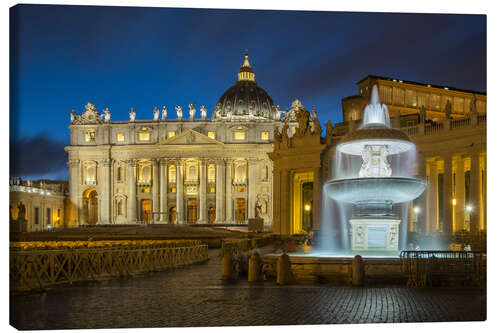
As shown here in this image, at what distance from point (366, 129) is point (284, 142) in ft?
57.7

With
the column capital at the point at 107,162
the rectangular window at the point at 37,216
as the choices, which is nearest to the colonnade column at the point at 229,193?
the column capital at the point at 107,162

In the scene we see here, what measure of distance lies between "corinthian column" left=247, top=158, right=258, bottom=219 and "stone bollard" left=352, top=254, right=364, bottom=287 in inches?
3000

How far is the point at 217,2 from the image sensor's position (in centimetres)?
1254

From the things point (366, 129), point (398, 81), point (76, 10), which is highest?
point (398, 81)

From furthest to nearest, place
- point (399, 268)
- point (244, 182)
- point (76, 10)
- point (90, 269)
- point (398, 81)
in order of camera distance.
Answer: point (244, 182), point (398, 81), point (90, 269), point (399, 268), point (76, 10)

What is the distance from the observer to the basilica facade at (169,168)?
93000mm

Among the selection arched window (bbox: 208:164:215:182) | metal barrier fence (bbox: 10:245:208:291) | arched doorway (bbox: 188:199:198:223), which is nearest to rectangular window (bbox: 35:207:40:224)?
arched doorway (bbox: 188:199:198:223)

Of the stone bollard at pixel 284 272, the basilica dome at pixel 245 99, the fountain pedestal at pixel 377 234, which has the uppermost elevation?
the basilica dome at pixel 245 99

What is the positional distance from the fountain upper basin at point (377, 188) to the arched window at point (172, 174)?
78.7m

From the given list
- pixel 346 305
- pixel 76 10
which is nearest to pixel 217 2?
pixel 76 10

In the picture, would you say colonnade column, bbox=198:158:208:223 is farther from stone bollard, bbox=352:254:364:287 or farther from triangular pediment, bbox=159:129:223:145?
stone bollard, bbox=352:254:364:287

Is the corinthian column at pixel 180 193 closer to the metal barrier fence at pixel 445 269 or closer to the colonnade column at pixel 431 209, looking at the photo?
the colonnade column at pixel 431 209

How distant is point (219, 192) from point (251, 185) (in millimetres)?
5152

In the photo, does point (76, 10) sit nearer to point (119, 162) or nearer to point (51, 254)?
point (51, 254)
